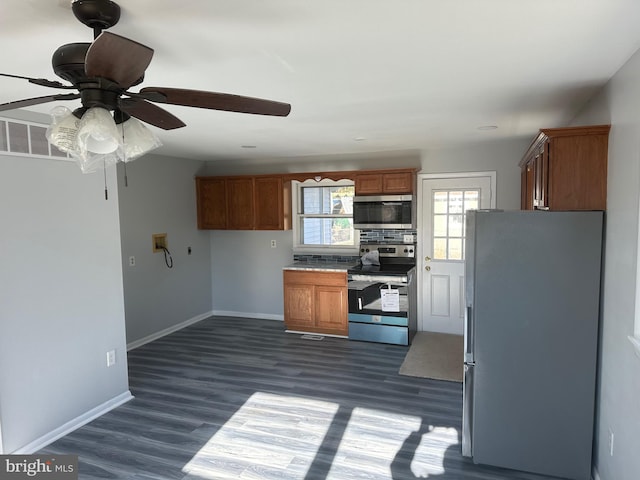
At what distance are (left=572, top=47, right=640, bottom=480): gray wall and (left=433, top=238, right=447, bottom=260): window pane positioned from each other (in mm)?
2912

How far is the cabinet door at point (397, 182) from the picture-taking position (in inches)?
203

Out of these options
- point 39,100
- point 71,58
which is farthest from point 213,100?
point 39,100

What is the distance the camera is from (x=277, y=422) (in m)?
3.27

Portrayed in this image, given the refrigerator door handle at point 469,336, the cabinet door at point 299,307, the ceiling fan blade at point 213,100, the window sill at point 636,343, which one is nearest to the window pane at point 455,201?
the cabinet door at point 299,307

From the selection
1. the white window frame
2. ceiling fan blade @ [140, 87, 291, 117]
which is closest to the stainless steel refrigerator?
ceiling fan blade @ [140, 87, 291, 117]

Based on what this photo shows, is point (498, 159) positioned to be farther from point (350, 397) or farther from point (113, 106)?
point (113, 106)

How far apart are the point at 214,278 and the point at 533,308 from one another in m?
4.84

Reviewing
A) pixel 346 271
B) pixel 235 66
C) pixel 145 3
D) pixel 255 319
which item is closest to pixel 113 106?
pixel 145 3

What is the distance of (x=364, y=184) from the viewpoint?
532cm

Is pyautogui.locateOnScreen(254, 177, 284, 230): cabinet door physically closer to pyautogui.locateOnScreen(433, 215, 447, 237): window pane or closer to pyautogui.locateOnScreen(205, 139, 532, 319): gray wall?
pyautogui.locateOnScreen(205, 139, 532, 319): gray wall

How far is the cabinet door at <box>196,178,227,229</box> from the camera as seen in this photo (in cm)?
600

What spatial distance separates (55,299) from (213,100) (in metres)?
2.34

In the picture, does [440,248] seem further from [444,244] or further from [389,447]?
[389,447]

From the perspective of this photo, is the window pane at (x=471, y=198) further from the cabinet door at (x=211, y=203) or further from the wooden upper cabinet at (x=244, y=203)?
the cabinet door at (x=211, y=203)
